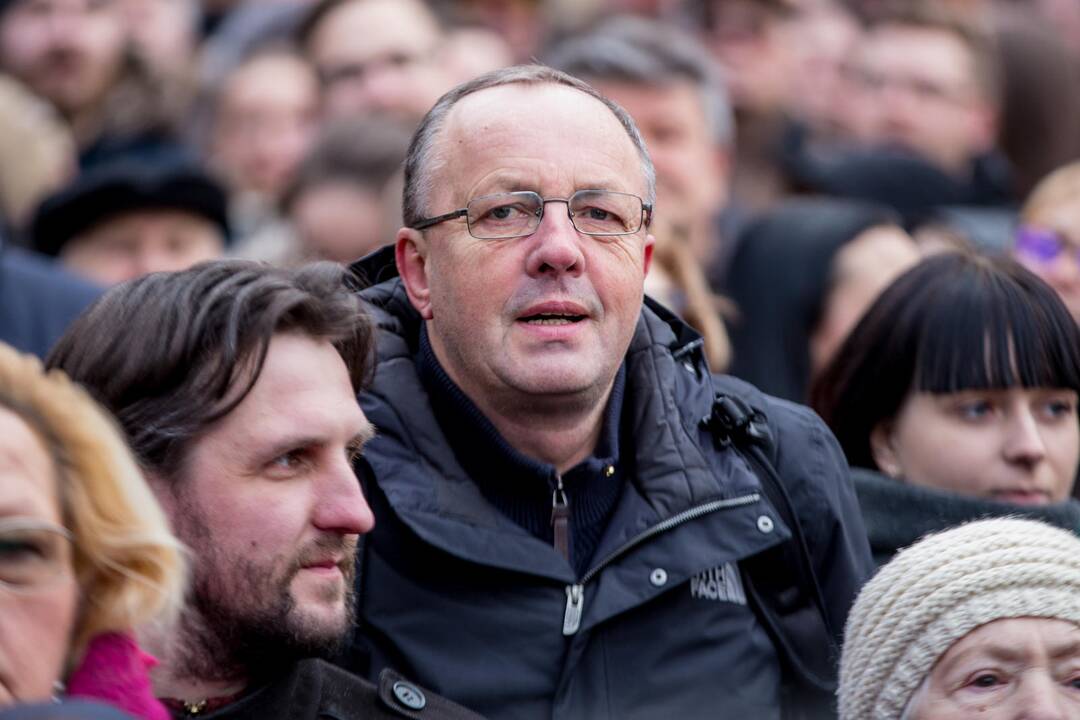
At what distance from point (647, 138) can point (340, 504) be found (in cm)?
374

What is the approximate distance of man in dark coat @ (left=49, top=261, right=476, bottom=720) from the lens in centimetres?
379

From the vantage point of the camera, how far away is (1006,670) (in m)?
3.87

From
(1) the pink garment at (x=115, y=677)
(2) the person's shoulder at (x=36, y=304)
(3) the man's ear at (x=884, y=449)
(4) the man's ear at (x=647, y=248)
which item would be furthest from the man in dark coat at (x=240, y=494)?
(2) the person's shoulder at (x=36, y=304)

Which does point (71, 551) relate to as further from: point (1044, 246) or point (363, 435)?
point (1044, 246)

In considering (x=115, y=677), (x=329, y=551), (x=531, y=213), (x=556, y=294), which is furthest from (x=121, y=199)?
(x=115, y=677)

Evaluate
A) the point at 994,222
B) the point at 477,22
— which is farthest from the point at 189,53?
the point at 994,222

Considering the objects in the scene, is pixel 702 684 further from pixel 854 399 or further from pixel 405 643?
pixel 854 399

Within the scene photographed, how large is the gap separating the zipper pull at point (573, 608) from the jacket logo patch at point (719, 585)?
241mm

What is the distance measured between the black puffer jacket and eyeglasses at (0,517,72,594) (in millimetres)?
1044

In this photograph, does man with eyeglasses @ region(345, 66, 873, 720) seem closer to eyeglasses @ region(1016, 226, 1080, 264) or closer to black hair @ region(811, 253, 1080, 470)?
black hair @ region(811, 253, 1080, 470)

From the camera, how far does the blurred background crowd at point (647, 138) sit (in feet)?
22.0

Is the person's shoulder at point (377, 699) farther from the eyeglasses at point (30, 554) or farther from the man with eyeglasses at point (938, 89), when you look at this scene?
the man with eyeglasses at point (938, 89)

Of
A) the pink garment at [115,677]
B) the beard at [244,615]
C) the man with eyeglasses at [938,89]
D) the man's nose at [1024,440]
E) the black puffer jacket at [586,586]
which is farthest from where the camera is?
the man with eyeglasses at [938,89]

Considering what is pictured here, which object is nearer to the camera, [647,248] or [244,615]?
[244,615]
